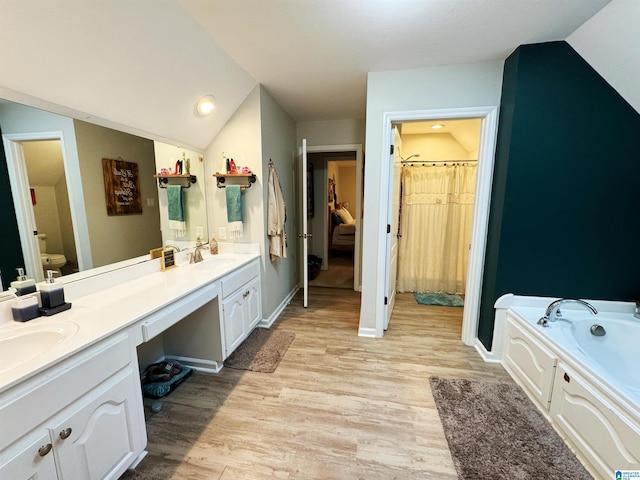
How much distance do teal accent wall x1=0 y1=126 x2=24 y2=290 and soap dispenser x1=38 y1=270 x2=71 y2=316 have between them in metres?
0.14

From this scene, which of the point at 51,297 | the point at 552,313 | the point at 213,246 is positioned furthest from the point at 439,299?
the point at 51,297

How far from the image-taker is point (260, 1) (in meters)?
1.50

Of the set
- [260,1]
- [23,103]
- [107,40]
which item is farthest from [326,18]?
[23,103]

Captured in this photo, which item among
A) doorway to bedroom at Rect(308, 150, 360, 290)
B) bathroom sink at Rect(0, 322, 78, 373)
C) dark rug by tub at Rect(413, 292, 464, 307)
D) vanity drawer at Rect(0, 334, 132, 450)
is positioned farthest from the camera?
doorway to bedroom at Rect(308, 150, 360, 290)

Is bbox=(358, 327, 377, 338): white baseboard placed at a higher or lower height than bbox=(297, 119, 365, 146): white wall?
lower

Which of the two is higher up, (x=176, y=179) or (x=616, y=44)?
(x=616, y=44)

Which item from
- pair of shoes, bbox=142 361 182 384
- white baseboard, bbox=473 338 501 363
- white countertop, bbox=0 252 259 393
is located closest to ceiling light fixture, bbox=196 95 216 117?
white countertop, bbox=0 252 259 393

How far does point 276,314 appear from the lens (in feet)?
10.3

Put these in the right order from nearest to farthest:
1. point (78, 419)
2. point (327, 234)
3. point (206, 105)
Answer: point (78, 419)
point (206, 105)
point (327, 234)

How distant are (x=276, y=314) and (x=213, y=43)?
8.52ft

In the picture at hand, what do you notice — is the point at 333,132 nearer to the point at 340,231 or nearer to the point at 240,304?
the point at 240,304

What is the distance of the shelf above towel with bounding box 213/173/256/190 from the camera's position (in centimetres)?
252

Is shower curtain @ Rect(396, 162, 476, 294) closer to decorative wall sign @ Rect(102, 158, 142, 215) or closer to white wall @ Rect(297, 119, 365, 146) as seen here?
white wall @ Rect(297, 119, 365, 146)

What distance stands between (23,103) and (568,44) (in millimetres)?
3355
